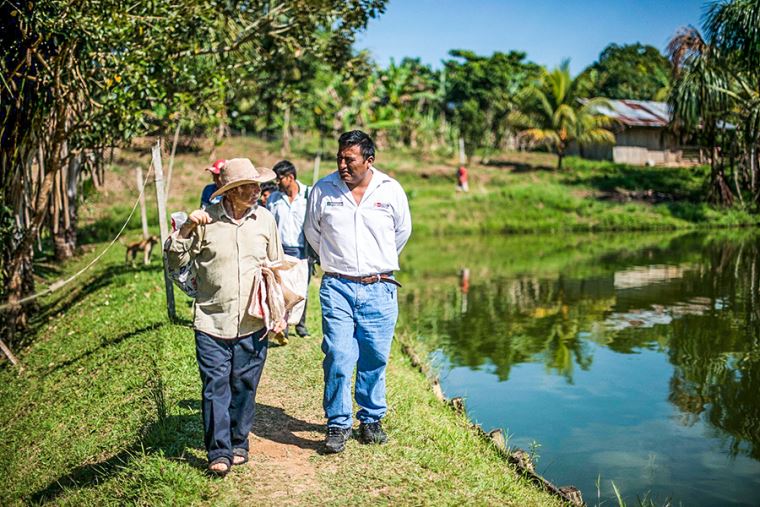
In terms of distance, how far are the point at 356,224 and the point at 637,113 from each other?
41.0m

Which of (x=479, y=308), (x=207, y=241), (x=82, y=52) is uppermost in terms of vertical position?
(x=82, y=52)

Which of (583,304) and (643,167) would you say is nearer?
(583,304)

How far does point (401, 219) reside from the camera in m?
5.54

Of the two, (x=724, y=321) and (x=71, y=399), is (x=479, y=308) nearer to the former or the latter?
(x=724, y=321)

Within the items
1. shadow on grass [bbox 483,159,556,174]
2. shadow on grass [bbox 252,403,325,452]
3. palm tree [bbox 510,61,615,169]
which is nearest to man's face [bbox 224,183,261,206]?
shadow on grass [bbox 252,403,325,452]

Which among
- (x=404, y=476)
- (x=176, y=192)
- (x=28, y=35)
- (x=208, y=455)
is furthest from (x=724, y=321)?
(x=176, y=192)

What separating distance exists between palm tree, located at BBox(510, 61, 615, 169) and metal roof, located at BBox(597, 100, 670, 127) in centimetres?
208

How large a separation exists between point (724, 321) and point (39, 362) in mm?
10471

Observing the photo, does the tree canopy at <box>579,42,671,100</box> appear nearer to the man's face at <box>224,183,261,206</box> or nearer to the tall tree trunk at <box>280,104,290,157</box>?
the tall tree trunk at <box>280,104,290,157</box>

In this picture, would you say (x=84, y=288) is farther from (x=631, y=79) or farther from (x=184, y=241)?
(x=631, y=79)

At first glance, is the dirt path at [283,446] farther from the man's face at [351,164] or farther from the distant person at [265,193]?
the distant person at [265,193]

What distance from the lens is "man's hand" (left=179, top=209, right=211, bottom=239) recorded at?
4.69 metres

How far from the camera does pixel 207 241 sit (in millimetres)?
4863

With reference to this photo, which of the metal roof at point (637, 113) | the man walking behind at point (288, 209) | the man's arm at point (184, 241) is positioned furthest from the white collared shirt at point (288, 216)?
the metal roof at point (637, 113)
